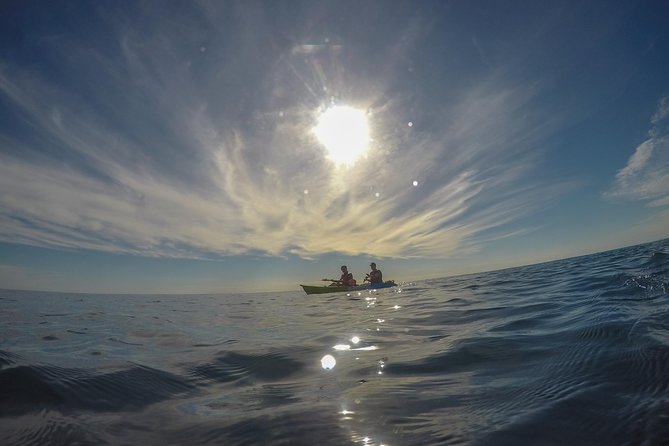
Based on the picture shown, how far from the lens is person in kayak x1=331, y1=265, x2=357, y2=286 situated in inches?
1171

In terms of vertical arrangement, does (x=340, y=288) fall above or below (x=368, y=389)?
above

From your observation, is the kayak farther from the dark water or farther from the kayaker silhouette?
the dark water

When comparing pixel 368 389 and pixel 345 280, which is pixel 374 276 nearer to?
pixel 345 280

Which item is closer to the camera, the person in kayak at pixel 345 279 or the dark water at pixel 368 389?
the dark water at pixel 368 389

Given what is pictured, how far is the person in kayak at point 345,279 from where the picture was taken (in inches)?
1171

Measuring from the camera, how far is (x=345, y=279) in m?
Result: 30.5

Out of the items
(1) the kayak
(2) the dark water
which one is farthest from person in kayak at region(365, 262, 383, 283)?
(2) the dark water

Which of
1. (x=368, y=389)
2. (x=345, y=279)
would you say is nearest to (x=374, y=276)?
(x=345, y=279)

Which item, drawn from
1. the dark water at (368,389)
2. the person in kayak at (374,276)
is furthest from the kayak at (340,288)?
the dark water at (368,389)

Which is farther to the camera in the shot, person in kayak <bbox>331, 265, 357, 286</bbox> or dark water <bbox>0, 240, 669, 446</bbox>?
person in kayak <bbox>331, 265, 357, 286</bbox>

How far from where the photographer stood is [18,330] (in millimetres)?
7238

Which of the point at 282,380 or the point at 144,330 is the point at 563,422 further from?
the point at 144,330

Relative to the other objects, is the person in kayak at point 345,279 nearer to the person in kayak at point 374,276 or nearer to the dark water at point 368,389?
the person in kayak at point 374,276

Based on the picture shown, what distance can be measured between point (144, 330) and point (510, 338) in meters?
8.02
